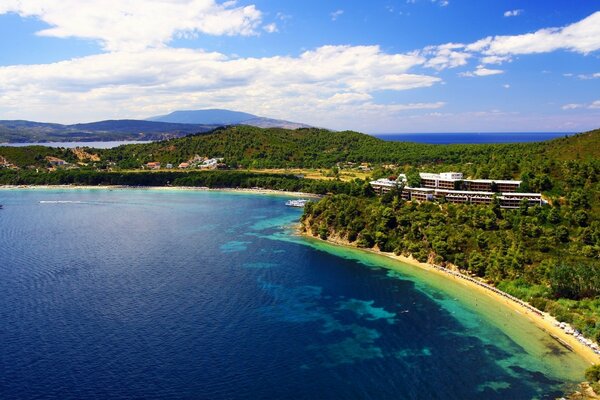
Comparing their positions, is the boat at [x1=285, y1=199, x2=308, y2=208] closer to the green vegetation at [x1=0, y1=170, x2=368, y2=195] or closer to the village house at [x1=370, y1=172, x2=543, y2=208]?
the village house at [x1=370, y1=172, x2=543, y2=208]

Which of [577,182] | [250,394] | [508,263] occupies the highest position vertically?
[577,182]

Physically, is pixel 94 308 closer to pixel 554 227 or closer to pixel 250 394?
pixel 250 394

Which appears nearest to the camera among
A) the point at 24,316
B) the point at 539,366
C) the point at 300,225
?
the point at 539,366

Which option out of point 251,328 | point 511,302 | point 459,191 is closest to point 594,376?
point 511,302

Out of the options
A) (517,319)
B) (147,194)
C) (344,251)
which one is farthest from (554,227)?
(147,194)

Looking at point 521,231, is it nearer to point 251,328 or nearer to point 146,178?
point 251,328

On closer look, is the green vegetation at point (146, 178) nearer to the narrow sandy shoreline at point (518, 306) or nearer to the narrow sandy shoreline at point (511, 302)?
the narrow sandy shoreline at point (511, 302)

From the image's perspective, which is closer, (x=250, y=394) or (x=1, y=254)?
(x=250, y=394)

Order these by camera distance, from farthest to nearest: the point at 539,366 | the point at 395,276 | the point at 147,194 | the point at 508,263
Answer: the point at 147,194 < the point at 395,276 < the point at 508,263 < the point at 539,366
